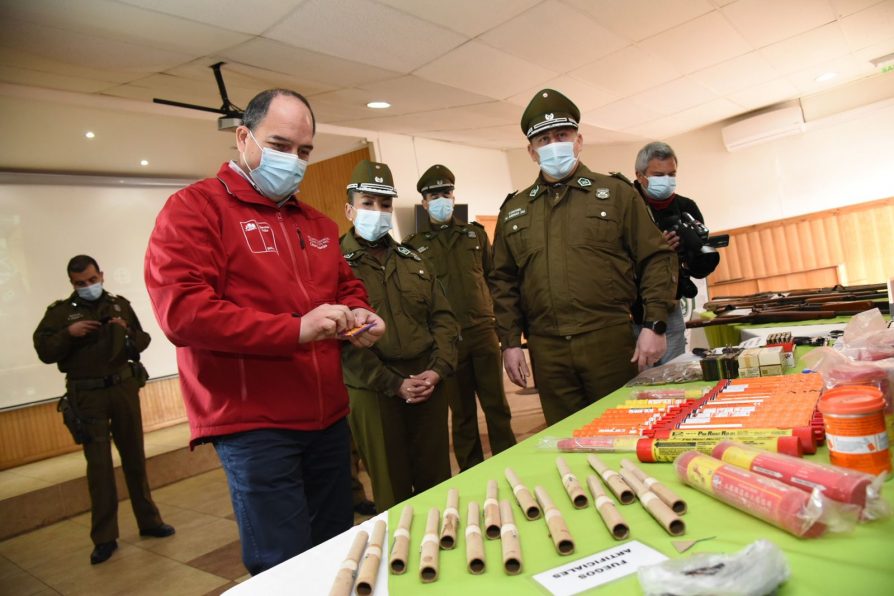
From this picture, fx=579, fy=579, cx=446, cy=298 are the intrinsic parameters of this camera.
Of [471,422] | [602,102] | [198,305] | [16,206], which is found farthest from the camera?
[602,102]

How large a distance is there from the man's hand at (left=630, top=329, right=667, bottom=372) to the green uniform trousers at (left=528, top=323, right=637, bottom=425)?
95 mm

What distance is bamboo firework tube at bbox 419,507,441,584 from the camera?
2.93 feet

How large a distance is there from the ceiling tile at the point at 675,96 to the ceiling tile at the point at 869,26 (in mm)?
1405

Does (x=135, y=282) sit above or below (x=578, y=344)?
above

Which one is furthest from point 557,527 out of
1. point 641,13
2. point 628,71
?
point 628,71

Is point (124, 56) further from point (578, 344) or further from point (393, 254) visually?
point (578, 344)

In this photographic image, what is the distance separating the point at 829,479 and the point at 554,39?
4.45 m

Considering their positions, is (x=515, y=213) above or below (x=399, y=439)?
above

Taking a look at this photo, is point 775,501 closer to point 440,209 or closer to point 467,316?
point 467,316

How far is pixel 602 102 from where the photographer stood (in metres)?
6.59

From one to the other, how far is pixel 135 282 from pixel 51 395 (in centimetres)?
149

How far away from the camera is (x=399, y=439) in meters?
2.55

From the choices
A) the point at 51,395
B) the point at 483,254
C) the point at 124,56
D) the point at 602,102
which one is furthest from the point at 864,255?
the point at 51,395

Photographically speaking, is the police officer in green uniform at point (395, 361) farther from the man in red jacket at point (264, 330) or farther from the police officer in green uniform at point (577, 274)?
the man in red jacket at point (264, 330)
